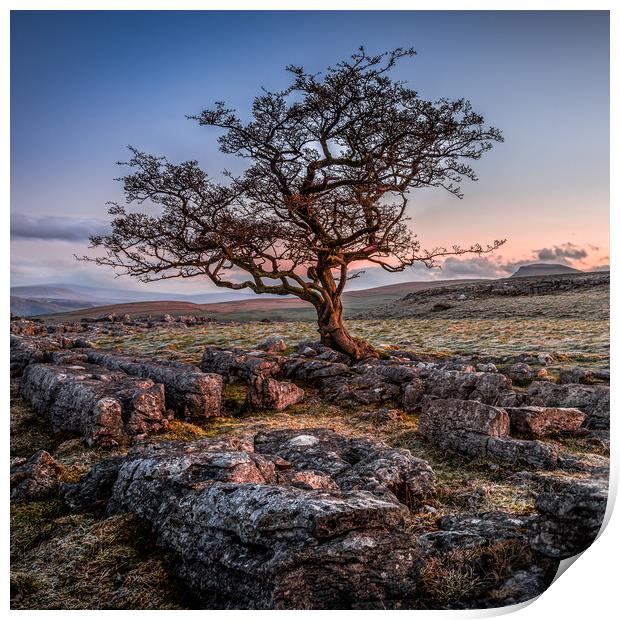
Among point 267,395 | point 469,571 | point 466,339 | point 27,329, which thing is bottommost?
point 469,571

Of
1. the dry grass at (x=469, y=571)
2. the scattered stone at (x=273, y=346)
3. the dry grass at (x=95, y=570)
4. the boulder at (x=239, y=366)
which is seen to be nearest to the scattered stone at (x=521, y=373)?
the boulder at (x=239, y=366)

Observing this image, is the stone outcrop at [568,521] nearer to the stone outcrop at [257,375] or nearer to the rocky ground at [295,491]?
the rocky ground at [295,491]

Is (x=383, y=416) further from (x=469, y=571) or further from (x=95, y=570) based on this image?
(x=95, y=570)

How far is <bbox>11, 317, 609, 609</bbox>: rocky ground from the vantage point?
417cm

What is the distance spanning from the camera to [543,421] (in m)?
8.94

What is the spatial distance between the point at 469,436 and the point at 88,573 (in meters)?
5.93

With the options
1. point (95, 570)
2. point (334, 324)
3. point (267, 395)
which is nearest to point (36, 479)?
point (95, 570)

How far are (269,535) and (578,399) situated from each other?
27.4 ft

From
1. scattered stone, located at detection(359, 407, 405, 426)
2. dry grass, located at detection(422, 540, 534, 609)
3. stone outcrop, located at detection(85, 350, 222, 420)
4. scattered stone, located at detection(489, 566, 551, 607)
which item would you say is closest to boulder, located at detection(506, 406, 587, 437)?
scattered stone, located at detection(359, 407, 405, 426)

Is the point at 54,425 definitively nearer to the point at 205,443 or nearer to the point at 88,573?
the point at 205,443

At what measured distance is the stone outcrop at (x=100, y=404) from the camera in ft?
29.4

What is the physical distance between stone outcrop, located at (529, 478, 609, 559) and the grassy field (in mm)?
11530

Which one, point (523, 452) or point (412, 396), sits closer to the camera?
point (523, 452)

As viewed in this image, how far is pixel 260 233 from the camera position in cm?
1545
